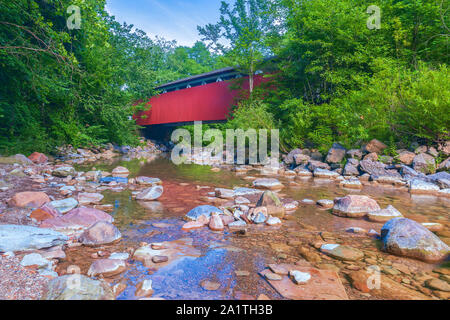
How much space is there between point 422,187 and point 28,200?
22.3 ft

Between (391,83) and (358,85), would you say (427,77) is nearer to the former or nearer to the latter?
(391,83)

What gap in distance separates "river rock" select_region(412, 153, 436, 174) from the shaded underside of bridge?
8.93 m

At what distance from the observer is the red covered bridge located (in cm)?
1442

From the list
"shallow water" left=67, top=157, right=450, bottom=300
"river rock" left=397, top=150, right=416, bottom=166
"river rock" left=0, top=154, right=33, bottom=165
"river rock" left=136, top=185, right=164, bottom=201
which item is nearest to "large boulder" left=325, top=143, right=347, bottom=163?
"river rock" left=397, top=150, right=416, bottom=166

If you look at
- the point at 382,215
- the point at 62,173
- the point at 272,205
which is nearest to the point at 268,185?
the point at 272,205

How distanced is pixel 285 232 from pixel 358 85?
8.30m

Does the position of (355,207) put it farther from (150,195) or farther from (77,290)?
(77,290)

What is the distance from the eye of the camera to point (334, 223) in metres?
2.97

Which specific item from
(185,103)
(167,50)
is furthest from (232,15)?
(185,103)

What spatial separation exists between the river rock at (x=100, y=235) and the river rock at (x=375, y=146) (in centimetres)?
727

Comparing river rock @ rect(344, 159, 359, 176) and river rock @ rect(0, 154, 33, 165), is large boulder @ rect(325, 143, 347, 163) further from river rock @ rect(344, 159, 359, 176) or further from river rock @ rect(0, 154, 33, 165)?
river rock @ rect(0, 154, 33, 165)

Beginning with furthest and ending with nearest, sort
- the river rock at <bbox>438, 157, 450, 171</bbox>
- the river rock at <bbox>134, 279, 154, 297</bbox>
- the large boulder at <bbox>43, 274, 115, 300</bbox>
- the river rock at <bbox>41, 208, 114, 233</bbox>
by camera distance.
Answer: the river rock at <bbox>438, 157, 450, 171</bbox> < the river rock at <bbox>41, 208, 114, 233</bbox> < the river rock at <bbox>134, 279, 154, 297</bbox> < the large boulder at <bbox>43, 274, 115, 300</bbox>

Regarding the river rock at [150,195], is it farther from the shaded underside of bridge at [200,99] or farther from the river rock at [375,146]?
the shaded underside of bridge at [200,99]

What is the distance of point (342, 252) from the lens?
2094 millimetres
